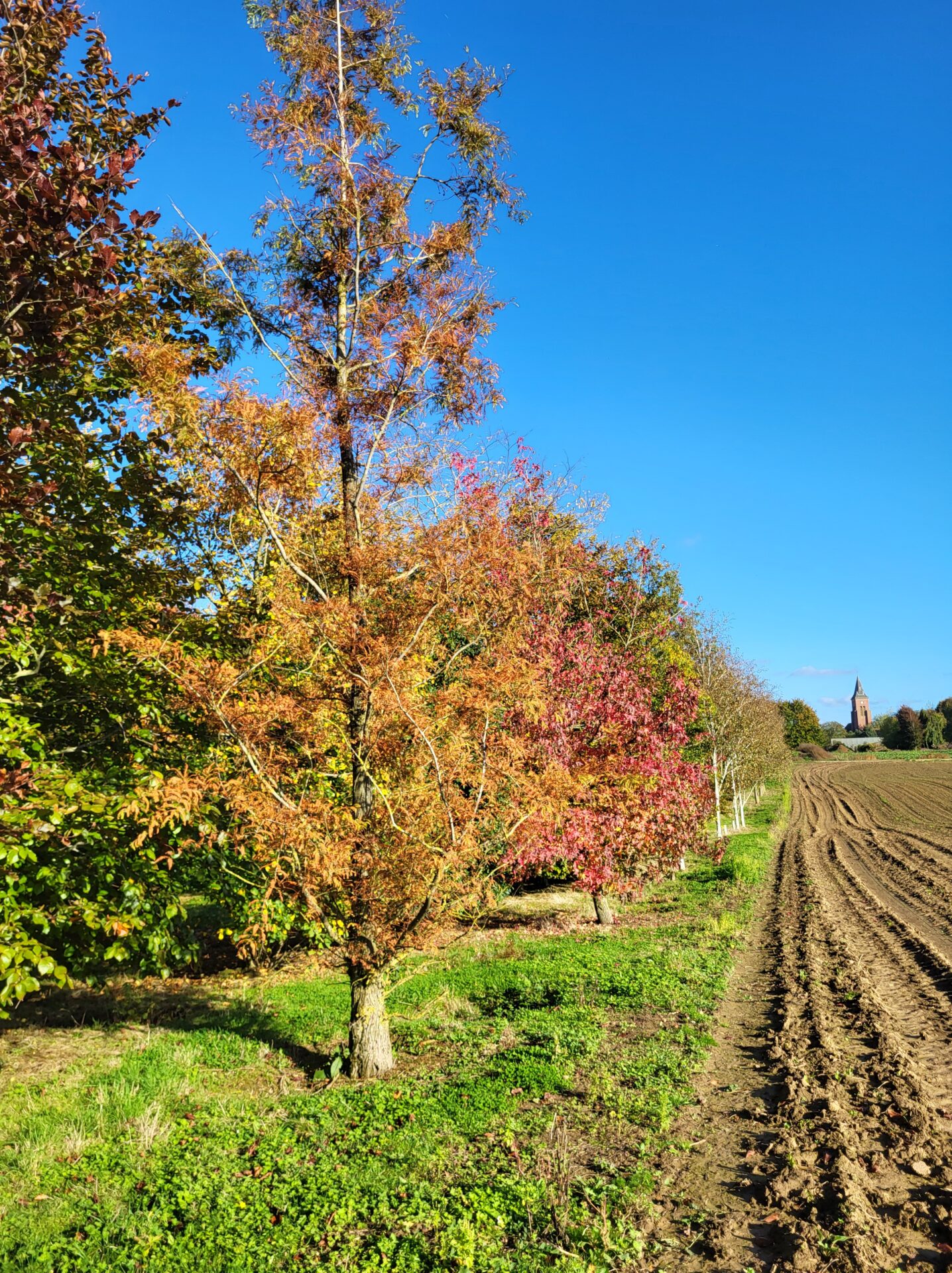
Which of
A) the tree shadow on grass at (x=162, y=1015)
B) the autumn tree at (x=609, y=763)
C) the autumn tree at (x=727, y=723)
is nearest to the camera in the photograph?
the tree shadow on grass at (x=162, y=1015)

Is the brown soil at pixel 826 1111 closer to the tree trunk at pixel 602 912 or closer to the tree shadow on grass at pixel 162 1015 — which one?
the tree trunk at pixel 602 912

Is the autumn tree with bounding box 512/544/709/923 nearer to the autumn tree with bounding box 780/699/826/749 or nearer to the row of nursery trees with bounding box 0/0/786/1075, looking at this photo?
the row of nursery trees with bounding box 0/0/786/1075

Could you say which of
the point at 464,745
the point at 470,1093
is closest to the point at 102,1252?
the point at 470,1093

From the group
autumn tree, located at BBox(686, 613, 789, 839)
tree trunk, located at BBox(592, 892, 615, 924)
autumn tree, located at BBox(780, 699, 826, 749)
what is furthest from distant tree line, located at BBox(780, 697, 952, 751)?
tree trunk, located at BBox(592, 892, 615, 924)

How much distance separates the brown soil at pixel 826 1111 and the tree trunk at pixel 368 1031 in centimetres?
332

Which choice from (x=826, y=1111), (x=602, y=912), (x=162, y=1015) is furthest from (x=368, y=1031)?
(x=602, y=912)

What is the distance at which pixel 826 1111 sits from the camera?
6.55 m

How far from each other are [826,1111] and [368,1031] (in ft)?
15.2

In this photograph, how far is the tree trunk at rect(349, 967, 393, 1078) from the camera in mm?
8031

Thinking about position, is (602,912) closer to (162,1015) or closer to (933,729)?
(162,1015)

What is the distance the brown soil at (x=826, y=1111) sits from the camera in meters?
4.75

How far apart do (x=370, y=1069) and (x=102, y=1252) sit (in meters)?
3.61

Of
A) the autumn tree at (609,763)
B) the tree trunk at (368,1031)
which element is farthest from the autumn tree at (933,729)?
the tree trunk at (368,1031)

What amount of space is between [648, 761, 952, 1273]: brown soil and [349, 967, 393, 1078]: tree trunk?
3324 millimetres
